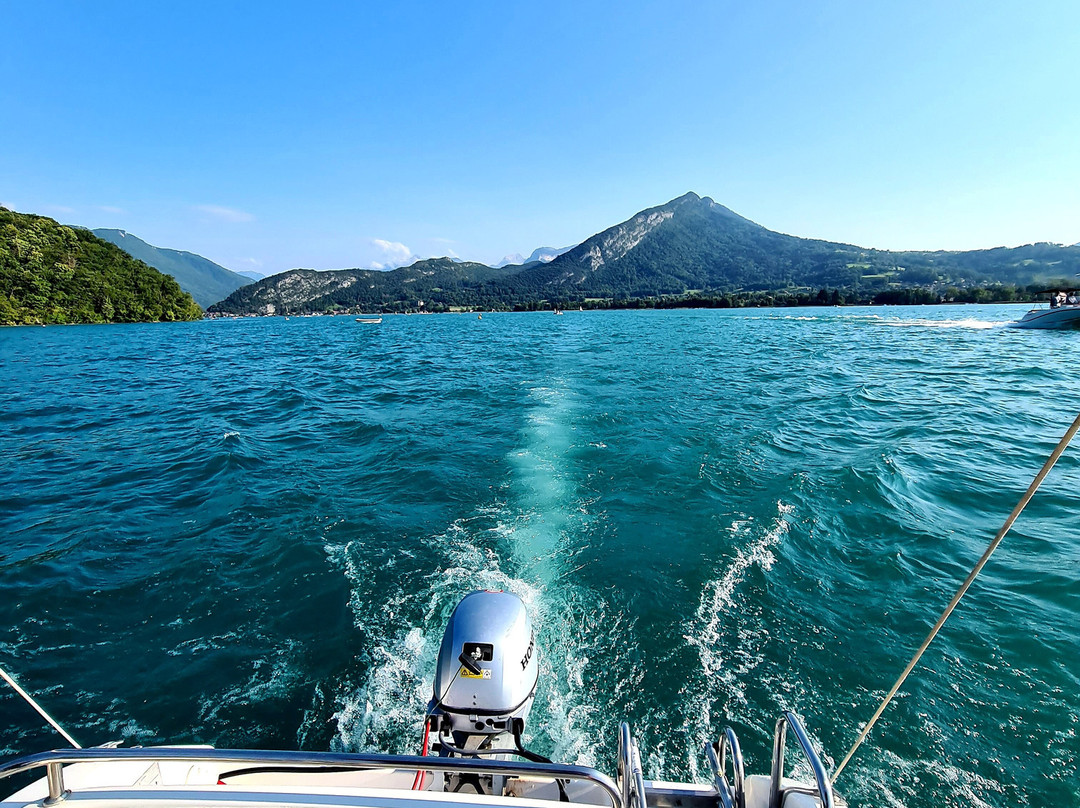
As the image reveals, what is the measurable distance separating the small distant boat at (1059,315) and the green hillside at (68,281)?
355 feet

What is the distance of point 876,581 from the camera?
536 centimetres

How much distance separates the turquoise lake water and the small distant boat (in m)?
34.4

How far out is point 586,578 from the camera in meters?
5.53

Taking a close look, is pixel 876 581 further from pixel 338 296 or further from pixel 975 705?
pixel 338 296

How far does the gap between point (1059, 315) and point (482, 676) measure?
53247 millimetres

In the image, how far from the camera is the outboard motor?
9.38ft

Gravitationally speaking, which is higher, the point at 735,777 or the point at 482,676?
the point at 735,777

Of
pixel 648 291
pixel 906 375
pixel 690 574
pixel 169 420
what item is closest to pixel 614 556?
pixel 690 574

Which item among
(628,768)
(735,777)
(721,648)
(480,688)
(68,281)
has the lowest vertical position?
(721,648)

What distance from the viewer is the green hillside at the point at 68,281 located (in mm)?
54156

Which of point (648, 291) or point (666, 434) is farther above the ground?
point (648, 291)

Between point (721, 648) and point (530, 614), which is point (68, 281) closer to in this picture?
point (530, 614)

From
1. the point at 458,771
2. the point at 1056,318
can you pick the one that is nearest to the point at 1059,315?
the point at 1056,318

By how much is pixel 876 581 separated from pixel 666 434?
18.2ft
